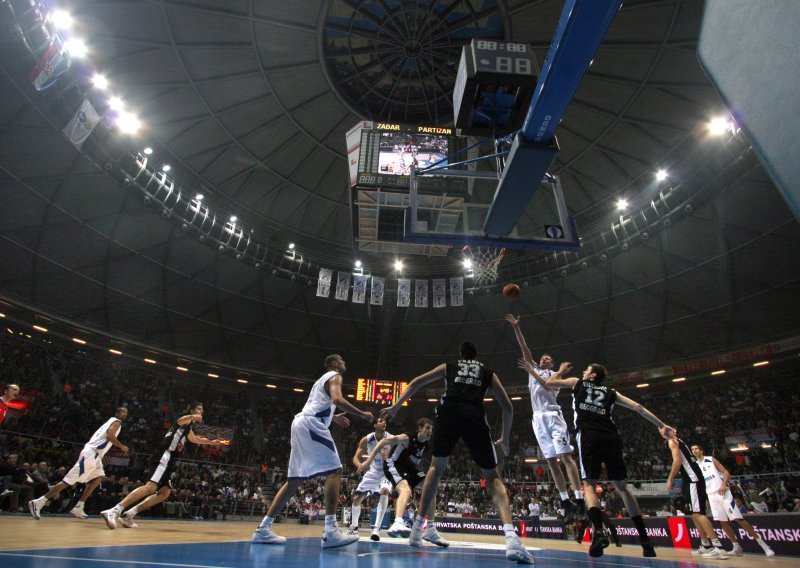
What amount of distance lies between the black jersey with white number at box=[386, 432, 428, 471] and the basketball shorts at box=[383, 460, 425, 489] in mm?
28

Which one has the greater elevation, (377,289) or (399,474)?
(377,289)

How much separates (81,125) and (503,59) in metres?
14.7

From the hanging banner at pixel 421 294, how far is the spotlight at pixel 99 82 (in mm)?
16224

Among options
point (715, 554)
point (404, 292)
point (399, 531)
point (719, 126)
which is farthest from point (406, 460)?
point (719, 126)

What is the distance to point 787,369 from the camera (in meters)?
24.9

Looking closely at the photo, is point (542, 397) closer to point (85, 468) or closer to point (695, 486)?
point (695, 486)

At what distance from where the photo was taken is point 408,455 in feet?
29.5

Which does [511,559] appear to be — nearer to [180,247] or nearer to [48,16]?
[48,16]

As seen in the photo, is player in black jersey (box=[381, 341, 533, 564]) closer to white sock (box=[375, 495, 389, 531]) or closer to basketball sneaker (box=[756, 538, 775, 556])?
white sock (box=[375, 495, 389, 531])

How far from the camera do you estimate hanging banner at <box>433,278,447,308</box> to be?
83.1 ft

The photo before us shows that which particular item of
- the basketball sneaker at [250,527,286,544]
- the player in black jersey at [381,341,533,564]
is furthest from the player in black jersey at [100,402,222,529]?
the player in black jersey at [381,341,533,564]

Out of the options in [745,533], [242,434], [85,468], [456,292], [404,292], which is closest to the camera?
[85,468]

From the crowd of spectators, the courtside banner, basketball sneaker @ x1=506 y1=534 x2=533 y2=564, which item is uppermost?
the crowd of spectators

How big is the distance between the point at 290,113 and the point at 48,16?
783cm
